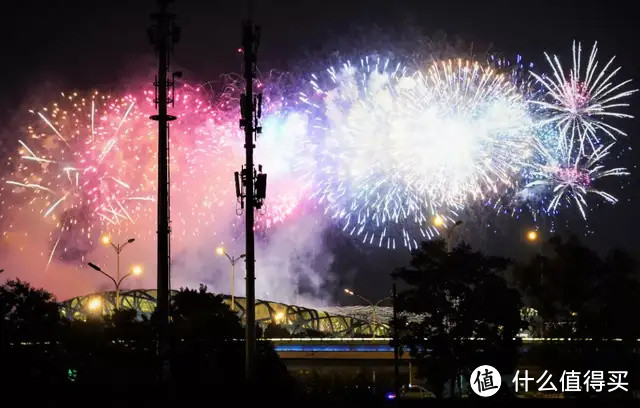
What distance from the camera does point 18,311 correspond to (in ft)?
195

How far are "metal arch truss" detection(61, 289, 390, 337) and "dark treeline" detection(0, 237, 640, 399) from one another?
7979 cm

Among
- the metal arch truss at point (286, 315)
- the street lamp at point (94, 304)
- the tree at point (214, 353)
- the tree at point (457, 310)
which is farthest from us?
the metal arch truss at point (286, 315)

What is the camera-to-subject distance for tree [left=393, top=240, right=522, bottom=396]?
62281mm

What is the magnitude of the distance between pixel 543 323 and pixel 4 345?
125 feet

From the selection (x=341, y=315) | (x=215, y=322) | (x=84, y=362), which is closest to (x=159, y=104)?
(x=84, y=362)

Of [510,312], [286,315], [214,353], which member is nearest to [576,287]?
[510,312]

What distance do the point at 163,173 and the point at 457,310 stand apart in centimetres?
2454

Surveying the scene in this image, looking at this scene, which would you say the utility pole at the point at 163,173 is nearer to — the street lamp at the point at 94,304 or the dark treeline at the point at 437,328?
the dark treeline at the point at 437,328

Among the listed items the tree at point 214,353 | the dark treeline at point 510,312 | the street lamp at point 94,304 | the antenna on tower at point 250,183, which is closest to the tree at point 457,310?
the dark treeline at point 510,312

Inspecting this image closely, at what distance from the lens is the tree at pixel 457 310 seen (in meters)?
62.3

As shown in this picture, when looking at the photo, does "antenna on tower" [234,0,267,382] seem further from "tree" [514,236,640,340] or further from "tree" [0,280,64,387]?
"tree" [514,236,640,340]

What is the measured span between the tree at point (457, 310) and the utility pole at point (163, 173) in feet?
71.1

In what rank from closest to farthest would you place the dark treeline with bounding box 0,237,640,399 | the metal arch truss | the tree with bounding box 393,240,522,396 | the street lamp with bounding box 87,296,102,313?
the dark treeline with bounding box 0,237,640,399
the tree with bounding box 393,240,522,396
the street lamp with bounding box 87,296,102,313
the metal arch truss

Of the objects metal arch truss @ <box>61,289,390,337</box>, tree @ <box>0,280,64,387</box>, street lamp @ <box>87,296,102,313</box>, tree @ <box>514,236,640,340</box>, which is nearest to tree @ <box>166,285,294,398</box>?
tree @ <box>0,280,64,387</box>
